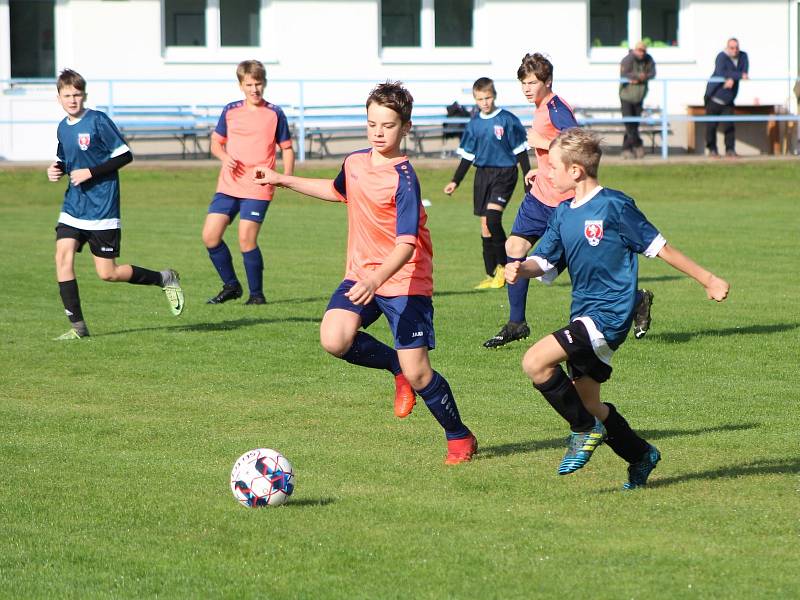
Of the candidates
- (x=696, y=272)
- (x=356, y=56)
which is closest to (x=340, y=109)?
(x=356, y=56)

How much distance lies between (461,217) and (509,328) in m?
10.4

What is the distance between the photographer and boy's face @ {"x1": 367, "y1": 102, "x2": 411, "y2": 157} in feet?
21.4

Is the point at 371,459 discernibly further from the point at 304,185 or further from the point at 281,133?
the point at 281,133

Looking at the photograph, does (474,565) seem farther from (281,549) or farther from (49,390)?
(49,390)

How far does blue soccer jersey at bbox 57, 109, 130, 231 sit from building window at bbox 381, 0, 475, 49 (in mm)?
18433

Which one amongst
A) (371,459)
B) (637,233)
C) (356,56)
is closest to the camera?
(637,233)

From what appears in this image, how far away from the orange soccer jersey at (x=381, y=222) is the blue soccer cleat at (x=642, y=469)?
138 centimetres

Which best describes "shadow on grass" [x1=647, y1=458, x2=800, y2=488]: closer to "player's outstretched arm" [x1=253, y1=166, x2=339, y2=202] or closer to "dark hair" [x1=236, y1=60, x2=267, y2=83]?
"player's outstretched arm" [x1=253, y1=166, x2=339, y2=202]

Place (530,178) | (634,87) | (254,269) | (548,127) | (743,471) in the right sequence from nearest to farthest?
(743,471) < (548,127) < (530,178) < (254,269) < (634,87)

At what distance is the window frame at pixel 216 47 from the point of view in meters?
27.2

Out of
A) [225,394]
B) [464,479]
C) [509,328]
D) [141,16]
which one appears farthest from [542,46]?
[464,479]

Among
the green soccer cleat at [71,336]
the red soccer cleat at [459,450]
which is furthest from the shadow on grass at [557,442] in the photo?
Result: the green soccer cleat at [71,336]

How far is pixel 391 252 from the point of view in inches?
258

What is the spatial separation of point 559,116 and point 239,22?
60.4ft
